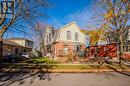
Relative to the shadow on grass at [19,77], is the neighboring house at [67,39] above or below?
above

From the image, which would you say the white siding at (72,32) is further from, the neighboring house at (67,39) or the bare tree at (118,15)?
the bare tree at (118,15)

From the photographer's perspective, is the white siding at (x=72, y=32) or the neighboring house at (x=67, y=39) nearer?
the neighboring house at (x=67, y=39)

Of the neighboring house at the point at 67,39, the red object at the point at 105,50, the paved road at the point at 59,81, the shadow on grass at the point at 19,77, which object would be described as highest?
the neighboring house at the point at 67,39

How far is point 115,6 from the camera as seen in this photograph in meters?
23.6

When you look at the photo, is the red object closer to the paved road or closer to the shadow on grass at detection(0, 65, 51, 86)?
the paved road

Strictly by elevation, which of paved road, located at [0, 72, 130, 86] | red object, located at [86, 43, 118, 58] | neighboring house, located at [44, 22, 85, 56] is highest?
neighboring house, located at [44, 22, 85, 56]

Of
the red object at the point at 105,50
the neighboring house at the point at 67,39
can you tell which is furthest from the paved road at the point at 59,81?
the neighboring house at the point at 67,39

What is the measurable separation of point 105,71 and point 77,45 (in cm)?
2397

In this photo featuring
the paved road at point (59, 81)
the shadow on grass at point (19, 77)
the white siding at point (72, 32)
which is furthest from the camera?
the white siding at point (72, 32)

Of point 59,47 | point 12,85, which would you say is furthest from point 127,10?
point 59,47

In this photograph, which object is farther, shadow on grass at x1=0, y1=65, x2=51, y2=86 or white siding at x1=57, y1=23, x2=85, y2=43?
white siding at x1=57, y1=23, x2=85, y2=43

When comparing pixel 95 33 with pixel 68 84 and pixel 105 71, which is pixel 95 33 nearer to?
pixel 105 71

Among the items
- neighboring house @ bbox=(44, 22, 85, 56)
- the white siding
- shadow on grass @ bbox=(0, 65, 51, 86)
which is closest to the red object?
neighboring house @ bbox=(44, 22, 85, 56)

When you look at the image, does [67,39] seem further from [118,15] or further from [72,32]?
[118,15]
